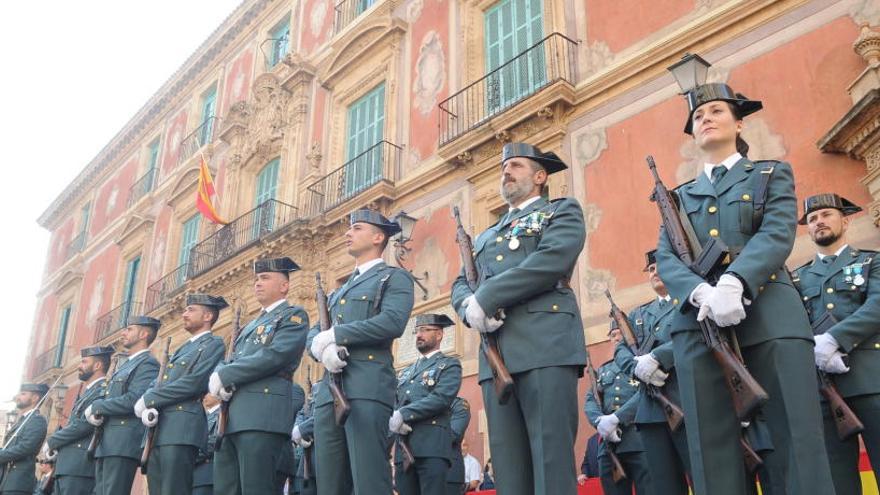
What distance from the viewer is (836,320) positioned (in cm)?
441

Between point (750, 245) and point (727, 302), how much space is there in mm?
344

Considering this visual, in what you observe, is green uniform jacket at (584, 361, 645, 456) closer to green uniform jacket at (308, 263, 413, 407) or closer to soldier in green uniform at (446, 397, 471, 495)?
soldier in green uniform at (446, 397, 471, 495)

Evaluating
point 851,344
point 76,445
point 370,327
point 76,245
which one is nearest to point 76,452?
point 76,445

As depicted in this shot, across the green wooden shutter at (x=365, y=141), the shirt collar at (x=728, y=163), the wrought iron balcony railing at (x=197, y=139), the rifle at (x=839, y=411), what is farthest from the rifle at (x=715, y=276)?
the wrought iron balcony railing at (x=197, y=139)

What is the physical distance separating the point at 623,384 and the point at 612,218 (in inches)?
136

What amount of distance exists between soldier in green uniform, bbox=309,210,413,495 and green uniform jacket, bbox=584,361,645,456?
202 cm

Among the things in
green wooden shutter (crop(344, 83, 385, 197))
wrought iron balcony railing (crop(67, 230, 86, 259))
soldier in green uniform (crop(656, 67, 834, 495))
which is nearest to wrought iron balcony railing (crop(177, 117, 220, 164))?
green wooden shutter (crop(344, 83, 385, 197))

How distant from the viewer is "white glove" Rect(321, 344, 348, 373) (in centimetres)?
434

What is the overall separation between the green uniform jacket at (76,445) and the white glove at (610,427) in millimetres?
4588

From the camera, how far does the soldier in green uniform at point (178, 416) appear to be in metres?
5.50

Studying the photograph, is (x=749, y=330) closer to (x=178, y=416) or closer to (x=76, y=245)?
(x=178, y=416)

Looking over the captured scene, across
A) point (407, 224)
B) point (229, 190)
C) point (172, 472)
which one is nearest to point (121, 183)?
point (229, 190)

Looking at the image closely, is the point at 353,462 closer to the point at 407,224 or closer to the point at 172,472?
the point at 172,472

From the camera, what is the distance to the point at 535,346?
341 cm
